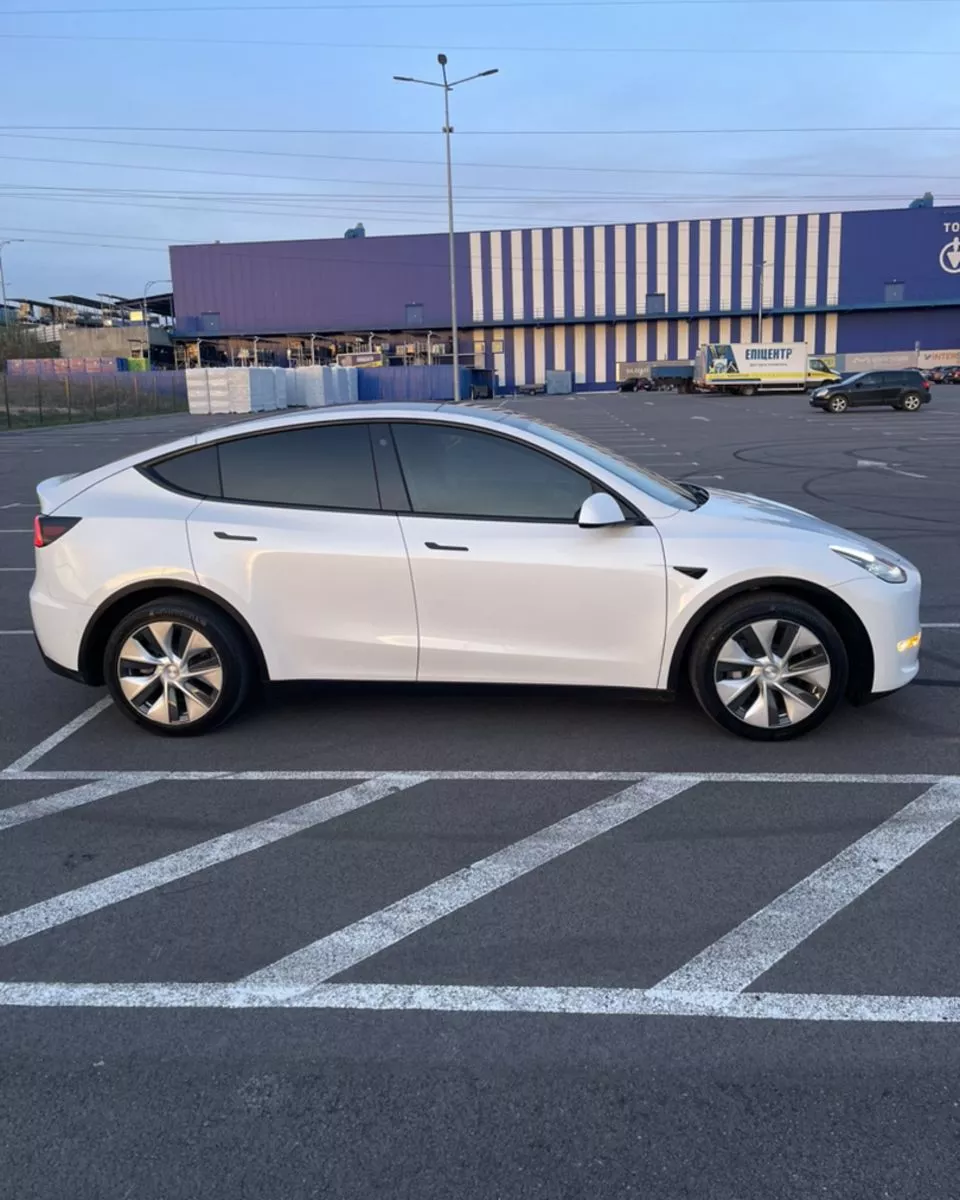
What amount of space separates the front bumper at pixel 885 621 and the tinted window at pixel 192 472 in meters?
3.27

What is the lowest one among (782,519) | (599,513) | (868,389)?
(868,389)

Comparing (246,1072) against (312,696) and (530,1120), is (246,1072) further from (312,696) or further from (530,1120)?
(312,696)

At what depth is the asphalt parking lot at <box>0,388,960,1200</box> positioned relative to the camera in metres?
2.50

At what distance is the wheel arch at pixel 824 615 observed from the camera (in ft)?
16.4

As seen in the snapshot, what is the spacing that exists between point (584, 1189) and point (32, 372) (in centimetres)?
6930

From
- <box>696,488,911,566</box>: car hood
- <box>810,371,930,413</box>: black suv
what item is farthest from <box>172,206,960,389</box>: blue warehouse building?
<box>696,488,911,566</box>: car hood

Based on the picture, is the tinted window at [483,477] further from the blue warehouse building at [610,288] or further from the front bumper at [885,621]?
the blue warehouse building at [610,288]

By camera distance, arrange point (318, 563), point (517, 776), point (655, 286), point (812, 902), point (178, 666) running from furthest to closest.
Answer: point (655, 286)
point (178, 666)
point (318, 563)
point (517, 776)
point (812, 902)

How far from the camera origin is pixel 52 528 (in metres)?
5.39

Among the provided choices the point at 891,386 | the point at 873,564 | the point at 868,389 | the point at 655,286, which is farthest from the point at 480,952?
the point at 655,286

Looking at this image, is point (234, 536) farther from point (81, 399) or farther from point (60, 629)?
point (81, 399)

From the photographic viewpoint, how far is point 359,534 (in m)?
5.13

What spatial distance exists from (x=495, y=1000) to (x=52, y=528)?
11.9 feet

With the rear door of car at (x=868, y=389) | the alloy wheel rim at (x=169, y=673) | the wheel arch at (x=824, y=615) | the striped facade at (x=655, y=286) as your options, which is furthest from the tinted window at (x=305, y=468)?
the striped facade at (x=655, y=286)
